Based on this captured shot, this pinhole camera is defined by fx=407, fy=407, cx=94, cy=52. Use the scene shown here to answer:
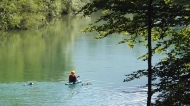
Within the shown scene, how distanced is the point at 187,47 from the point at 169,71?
68 cm

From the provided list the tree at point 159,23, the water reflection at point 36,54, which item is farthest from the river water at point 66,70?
the tree at point 159,23

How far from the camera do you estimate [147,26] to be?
7.64m

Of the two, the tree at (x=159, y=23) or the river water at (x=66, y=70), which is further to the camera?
the river water at (x=66, y=70)

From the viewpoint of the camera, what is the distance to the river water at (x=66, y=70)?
15.6 meters

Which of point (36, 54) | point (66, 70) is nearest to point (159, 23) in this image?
point (66, 70)

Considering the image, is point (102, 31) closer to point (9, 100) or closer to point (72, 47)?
point (9, 100)

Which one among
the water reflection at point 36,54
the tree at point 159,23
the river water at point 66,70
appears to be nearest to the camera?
the tree at point 159,23

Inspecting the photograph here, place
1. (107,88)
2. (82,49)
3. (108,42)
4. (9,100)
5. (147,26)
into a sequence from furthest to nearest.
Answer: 1. (108,42)
2. (82,49)
3. (107,88)
4. (9,100)
5. (147,26)

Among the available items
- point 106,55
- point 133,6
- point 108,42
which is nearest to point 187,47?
point 133,6

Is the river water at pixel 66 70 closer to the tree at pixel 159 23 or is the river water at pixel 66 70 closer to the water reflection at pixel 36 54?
the water reflection at pixel 36 54

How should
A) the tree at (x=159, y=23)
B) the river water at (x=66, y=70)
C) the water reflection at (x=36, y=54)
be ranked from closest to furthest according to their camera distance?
the tree at (x=159, y=23) < the river water at (x=66, y=70) < the water reflection at (x=36, y=54)

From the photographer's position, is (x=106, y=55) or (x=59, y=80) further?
(x=106, y=55)

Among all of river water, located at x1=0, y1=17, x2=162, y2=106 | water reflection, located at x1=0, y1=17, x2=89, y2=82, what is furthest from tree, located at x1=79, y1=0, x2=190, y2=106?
water reflection, located at x1=0, y1=17, x2=89, y2=82

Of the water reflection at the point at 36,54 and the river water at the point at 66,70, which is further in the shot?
the water reflection at the point at 36,54
